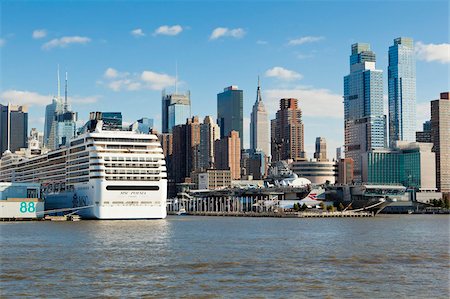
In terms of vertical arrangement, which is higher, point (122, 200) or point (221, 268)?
point (122, 200)

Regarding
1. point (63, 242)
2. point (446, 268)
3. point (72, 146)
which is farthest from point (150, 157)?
point (446, 268)

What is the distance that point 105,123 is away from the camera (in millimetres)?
144875

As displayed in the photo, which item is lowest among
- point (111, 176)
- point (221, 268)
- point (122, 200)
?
point (221, 268)

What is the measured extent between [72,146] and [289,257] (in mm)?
88496

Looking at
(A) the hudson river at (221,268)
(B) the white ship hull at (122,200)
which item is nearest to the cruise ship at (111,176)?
(B) the white ship hull at (122,200)

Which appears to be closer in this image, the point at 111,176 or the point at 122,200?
the point at 122,200

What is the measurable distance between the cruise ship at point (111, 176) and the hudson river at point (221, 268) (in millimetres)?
42409

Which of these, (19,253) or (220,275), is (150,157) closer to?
(19,253)

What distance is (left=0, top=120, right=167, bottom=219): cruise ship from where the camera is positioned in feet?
398

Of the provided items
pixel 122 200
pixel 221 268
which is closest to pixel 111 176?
pixel 122 200

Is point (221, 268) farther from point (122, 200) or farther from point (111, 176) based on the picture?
point (111, 176)

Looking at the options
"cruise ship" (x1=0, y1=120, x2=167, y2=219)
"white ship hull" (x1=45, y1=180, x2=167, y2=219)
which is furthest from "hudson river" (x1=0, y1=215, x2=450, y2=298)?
"cruise ship" (x1=0, y1=120, x2=167, y2=219)

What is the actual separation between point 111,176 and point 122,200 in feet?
15.7

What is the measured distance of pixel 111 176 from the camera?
123250 mm
